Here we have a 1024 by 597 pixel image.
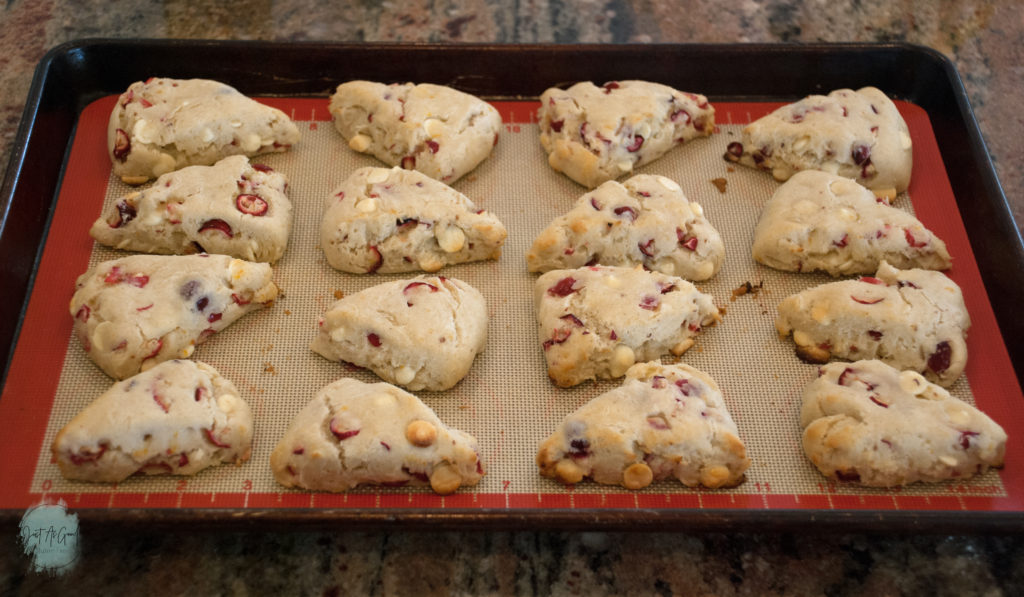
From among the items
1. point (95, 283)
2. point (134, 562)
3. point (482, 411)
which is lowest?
point (134, 562)

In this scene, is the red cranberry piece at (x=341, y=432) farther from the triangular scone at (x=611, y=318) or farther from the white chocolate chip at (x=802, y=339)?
the white chocolate chip at (x=802, y=339)

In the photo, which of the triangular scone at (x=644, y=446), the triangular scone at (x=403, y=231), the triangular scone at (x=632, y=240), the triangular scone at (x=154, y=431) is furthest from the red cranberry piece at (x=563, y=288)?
the triangular scone at (x=154, y=431)

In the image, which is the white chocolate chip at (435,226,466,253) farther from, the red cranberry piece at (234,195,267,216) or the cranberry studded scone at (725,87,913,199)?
the cranberry studded scone at (725,87,913,199)

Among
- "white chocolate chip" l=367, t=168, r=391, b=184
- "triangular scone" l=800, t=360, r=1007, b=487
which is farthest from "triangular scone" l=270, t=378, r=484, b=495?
"triangular scone" l=800, t=360, r=1007, b=487

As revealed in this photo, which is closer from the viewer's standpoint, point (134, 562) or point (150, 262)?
point (134, 562)

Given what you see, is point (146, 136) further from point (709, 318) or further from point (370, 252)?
point (709, 318)

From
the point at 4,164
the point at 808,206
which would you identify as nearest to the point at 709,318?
the point at 808,206

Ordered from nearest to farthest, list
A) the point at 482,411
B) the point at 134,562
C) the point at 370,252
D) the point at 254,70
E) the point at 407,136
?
the point at 134,562 < the point at 482,411 < the point at 370,252 < the point at 407,136 < the point at 254,70
